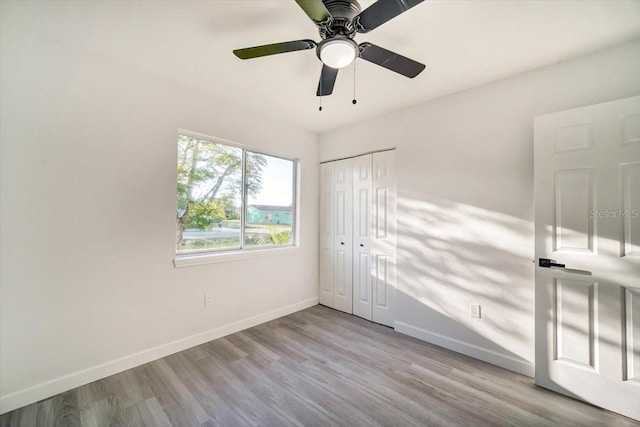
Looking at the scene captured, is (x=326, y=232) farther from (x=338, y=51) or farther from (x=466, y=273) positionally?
(x=338, y=51)

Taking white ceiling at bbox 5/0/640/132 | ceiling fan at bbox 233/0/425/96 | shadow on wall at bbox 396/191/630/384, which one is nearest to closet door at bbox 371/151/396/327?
shadow on wall at bbox 396/191/630/384

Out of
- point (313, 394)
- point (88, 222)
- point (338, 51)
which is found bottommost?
point (313, 394)

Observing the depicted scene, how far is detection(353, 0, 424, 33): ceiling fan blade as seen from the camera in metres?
1.18

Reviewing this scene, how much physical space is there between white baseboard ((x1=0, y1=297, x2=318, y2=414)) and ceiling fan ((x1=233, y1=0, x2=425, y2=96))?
103 inches

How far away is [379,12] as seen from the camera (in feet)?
4.14

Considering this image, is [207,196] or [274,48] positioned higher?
[274,48]

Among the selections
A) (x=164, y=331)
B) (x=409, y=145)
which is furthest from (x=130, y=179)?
(x=409, y=145)

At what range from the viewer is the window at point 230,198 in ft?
8.89

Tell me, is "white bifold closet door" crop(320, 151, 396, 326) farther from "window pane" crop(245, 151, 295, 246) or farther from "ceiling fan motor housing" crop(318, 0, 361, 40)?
"ceiling fan motor housing" crop(318, 0, 361, 40)

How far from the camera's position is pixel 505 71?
224 cm

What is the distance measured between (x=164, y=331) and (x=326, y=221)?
7.74 feet

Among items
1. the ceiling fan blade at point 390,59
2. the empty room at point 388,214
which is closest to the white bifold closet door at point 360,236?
the empty room at point 388,214

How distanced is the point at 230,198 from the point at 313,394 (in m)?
2.15

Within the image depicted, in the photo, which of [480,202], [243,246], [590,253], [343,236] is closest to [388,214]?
[343,236]
